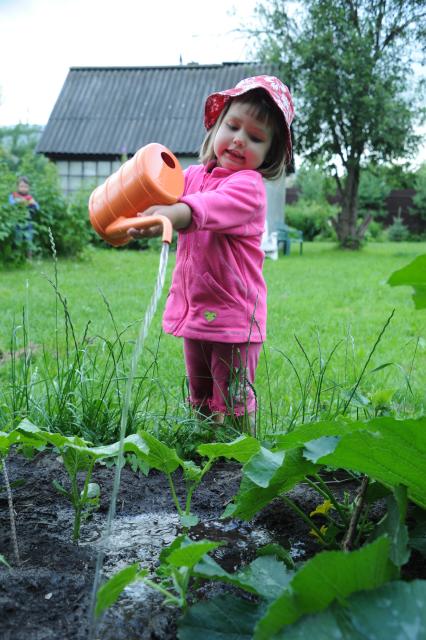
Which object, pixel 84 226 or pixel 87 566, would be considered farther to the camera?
pixel 84 226

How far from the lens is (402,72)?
15719mm

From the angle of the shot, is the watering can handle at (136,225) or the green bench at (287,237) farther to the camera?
the green bench at (287,237)

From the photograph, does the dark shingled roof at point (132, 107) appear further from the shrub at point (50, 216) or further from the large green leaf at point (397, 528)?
the large green leaf at point (397, 528)

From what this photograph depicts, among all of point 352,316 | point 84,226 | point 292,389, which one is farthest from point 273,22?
point 292,389

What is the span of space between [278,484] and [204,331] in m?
1.12

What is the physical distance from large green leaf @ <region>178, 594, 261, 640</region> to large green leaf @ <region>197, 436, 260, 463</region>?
0.28m

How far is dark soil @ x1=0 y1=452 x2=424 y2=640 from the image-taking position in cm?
92

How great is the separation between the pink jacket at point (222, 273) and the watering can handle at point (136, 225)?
1.59 ft

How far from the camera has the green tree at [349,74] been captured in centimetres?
1476

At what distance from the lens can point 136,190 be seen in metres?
1.52

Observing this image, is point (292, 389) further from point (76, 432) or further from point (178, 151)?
point (178, 151)

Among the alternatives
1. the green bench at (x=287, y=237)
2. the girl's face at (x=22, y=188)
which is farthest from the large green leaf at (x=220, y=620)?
the green bench at (x=287, y=237)

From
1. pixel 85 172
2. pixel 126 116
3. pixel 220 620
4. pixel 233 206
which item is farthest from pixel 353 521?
pixel 126 116

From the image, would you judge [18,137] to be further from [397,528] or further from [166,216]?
[397,528]
